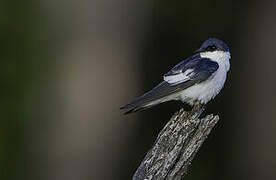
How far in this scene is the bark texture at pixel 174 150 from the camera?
4527mm

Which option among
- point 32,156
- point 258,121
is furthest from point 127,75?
point 258,121

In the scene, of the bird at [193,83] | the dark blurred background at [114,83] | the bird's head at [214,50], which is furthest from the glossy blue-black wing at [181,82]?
the dark blurred background at [114,83]

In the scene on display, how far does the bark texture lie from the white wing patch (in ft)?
4.19

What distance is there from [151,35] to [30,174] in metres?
2.49

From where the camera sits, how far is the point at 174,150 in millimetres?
4582

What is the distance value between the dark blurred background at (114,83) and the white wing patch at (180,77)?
77.7 inches

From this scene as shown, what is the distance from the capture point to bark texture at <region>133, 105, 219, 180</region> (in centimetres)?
453

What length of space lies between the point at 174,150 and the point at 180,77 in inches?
63.0

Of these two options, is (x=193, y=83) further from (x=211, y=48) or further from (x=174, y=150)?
(x=174, y=150)

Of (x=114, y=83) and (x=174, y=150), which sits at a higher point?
(x=174, y=150)

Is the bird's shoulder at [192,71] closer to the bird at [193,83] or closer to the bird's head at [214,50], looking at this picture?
the bird at [193,83]

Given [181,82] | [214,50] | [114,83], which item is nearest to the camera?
[181,82]

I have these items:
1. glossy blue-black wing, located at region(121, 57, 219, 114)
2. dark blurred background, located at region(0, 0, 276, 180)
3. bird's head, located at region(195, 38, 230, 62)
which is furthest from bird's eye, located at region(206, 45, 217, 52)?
dark blurred background, located at region(0, 0, 276, 180)

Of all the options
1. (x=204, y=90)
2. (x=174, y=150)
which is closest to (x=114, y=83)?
(x=204, y=90)
